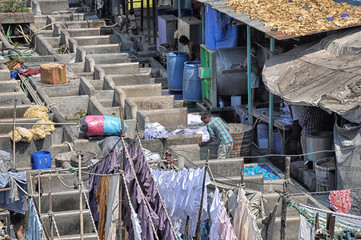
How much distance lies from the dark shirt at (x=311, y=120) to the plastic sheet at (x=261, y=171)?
1.27 meters

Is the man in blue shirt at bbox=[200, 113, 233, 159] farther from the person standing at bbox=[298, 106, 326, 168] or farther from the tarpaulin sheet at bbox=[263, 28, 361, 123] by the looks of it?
the person standing at bbox=[298, 106, 326, 168]

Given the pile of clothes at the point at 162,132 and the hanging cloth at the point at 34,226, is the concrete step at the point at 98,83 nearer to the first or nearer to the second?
the pile of clothes at the point at 162,132

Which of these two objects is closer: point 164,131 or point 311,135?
point 311,135

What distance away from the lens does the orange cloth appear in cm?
1454

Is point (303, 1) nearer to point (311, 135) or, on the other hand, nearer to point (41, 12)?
point (311, 135)

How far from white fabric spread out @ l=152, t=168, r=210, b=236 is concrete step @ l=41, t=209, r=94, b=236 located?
1667mm

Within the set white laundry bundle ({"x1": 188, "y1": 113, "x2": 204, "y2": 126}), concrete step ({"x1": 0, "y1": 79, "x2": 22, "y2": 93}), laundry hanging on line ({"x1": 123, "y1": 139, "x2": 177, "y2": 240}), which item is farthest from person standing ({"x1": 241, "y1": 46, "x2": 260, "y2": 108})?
laundry hanging on line ({"x1": 123, "y1": 139, "x2": 177, "y2": 240})

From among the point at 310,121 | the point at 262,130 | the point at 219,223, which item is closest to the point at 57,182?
the point at 219,223

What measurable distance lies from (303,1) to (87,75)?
8967 mm

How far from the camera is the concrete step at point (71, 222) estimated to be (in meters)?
15.0

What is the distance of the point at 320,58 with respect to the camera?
1775cm

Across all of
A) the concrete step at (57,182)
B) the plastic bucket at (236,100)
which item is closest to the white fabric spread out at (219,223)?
the concrete step at (57,182)

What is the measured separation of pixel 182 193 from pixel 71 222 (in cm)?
241

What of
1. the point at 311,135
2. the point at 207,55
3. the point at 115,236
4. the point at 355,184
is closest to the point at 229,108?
the point at 207,55
